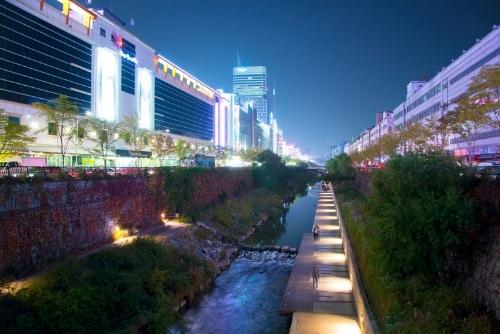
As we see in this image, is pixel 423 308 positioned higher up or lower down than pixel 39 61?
lower down

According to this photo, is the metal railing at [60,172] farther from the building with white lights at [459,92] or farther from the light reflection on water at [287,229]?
the building with white lights at [459,92]

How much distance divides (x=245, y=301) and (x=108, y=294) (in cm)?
962

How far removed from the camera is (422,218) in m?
15.0

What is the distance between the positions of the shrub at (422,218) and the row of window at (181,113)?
97.1m

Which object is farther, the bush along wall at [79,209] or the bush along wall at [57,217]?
the bush along wall at [79,209]

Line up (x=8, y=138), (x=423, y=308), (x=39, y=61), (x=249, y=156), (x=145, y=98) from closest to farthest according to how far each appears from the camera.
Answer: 1. (x=423, y=308)
2. (x=8, y=138)
3. (x=39, y=61)
4. (x=145, y=98)
5. (x=249, y=156)

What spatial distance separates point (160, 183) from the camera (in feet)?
145

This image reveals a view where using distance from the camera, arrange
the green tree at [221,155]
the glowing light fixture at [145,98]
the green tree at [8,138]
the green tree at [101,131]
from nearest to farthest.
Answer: the green tree at [8,138] → the green tree at [101,131] → the glowing light fixture at [145,98] → the green tree at [221,155]

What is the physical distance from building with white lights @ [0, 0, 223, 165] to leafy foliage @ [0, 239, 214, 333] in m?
29.4

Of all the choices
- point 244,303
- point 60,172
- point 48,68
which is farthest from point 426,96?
point 60,172

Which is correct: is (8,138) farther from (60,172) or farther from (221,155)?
(221,155)

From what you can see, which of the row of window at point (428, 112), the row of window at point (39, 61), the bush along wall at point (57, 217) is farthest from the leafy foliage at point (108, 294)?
the row of window at point (428, 112)

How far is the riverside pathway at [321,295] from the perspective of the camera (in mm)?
20141

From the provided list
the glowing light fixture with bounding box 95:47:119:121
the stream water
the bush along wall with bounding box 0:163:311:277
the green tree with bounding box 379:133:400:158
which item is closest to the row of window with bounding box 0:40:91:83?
the glowing light fixture with bounding box 95:47:119:121
